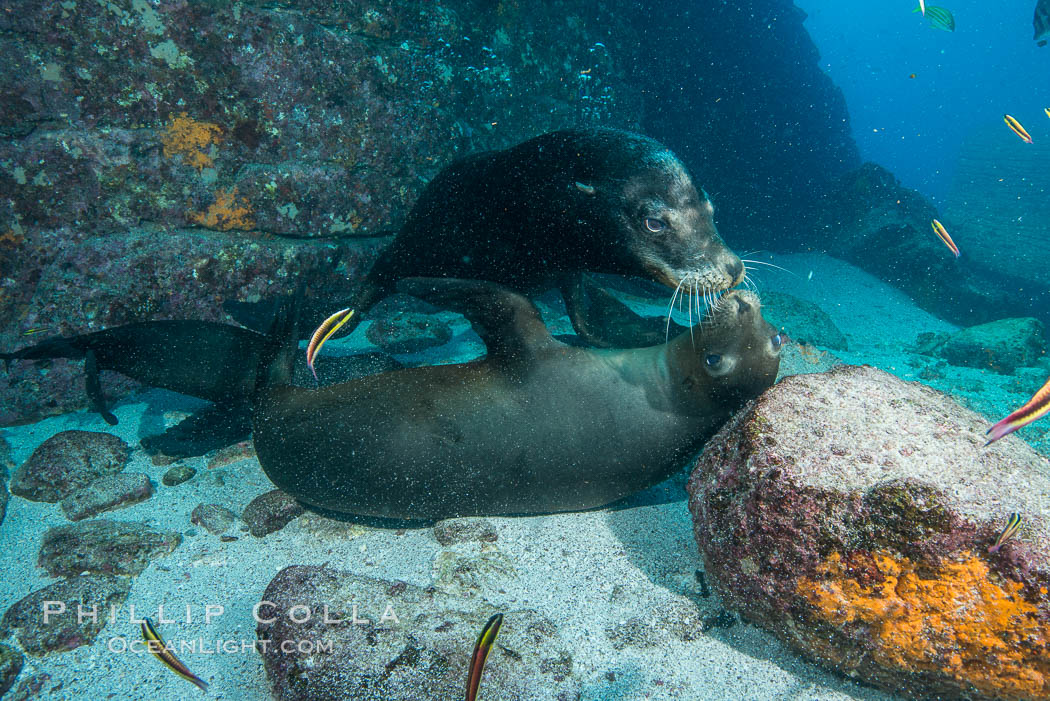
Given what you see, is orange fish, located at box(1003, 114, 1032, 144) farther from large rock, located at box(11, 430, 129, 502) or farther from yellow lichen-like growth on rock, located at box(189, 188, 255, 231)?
large rock, located at box(11, 430, 129, 502)

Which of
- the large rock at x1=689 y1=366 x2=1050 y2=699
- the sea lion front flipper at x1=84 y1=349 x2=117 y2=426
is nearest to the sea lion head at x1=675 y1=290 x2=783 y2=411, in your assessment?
the large rock at x1=689 y1=366 x2=1050 y2=699

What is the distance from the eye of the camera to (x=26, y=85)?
4141mm

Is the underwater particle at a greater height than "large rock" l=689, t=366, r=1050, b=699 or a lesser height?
greater

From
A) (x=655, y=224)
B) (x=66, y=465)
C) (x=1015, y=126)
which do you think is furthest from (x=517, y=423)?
(x=1015, y=126)

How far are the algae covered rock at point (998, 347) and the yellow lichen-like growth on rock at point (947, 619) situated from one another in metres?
8.57

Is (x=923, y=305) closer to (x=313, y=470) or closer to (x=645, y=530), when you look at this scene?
(x=645, y=530)

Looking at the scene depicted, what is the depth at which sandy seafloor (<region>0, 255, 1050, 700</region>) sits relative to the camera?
202cm

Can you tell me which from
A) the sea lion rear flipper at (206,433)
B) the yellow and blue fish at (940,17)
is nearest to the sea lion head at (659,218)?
the sea lion rear flipper at (206,433)

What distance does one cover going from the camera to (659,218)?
2.84 meters

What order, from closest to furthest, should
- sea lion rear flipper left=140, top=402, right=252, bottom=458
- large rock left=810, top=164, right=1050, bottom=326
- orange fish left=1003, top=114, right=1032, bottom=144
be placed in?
sea lion rear flipper left=140, top=402, right=252, bottom=458
orange fish left=1003, top=114, right=1032, bottom=144
large rock left=810, top=164, right=1050, bottom=326

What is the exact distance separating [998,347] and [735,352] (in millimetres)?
8842

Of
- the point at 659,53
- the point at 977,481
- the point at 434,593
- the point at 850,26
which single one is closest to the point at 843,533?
the point at 977,481

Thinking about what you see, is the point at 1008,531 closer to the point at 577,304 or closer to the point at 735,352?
the point at 735,352

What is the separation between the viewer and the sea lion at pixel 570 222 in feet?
9.30
